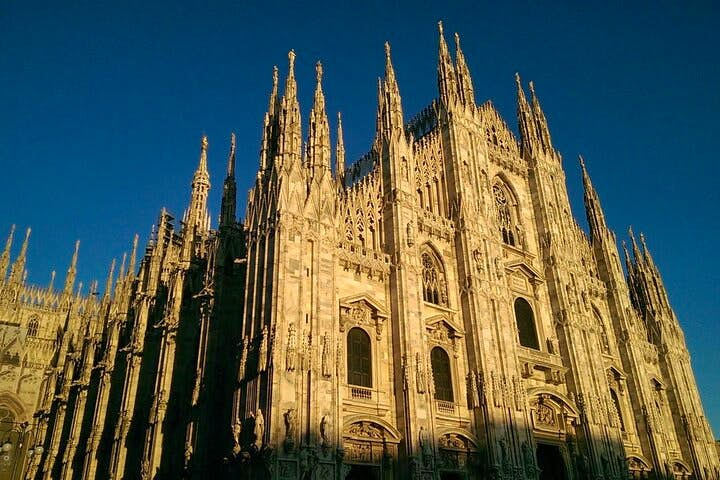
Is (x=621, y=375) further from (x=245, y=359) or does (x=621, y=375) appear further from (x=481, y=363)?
(x=245, y=359)

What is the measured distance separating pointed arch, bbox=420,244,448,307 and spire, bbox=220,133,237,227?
1033 cm

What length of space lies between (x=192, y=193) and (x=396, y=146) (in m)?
19.7

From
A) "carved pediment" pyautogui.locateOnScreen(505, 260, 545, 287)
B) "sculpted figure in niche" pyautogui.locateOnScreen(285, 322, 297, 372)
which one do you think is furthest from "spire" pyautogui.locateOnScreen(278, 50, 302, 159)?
"carved pediment" pyautogui.locateOnScreen(505, 260, 545, 287)

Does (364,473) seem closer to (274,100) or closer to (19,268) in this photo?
(274,100)

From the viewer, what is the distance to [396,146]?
29.9 metres

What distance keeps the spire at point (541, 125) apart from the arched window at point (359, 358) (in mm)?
25090

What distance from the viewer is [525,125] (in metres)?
42.3

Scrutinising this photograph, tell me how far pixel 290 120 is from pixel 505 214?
1758 cm

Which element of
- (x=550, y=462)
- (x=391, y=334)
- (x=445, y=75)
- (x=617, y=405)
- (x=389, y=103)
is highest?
(x=445, y=75)

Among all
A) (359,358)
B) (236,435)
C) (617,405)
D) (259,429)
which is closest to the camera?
(259,429)

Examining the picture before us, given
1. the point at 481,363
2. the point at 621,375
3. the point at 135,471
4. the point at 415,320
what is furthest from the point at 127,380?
the point at 621,375

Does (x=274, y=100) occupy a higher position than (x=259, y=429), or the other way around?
(x=274, y=100)

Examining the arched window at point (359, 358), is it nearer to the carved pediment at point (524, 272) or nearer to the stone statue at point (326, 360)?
the stone statue at point (326, 360)

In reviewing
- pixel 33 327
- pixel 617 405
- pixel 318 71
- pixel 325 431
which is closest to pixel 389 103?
pixel 318 71
